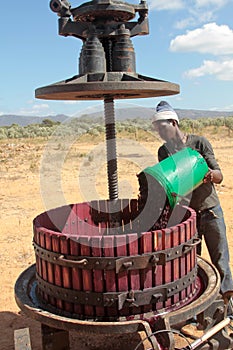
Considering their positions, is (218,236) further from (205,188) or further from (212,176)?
(212,176)

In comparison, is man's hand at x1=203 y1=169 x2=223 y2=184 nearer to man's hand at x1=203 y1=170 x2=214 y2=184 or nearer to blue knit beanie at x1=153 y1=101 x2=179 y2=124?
man's hand at x1=203 y1=170 x2=214 y2=184

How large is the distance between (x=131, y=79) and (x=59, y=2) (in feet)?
2.45

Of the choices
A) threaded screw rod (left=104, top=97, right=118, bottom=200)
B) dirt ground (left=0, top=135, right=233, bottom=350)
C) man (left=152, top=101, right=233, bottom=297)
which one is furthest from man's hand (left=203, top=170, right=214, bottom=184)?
Answer: dirt ground (left=0, top=135, right=233, bottom=350)

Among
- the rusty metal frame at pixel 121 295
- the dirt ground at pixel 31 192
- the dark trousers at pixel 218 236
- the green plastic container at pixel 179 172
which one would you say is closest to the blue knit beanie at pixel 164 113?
the green plastic container at pixel 179 172

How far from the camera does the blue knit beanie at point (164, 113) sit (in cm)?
372

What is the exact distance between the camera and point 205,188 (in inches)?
158

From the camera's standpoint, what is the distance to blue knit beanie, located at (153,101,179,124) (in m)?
3.72

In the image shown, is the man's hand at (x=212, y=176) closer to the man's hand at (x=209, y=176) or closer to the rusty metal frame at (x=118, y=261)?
the man's hand at (x=209, y=176)

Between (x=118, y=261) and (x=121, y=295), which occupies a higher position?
(x=118, y=261)

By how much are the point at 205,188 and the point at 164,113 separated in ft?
2.68

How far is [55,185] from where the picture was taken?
12969 mm

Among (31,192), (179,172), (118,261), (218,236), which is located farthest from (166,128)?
(31,192)

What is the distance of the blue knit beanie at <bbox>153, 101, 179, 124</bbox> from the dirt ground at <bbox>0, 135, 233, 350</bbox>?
2562 millimetres

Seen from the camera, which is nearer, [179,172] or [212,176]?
[179,172]
